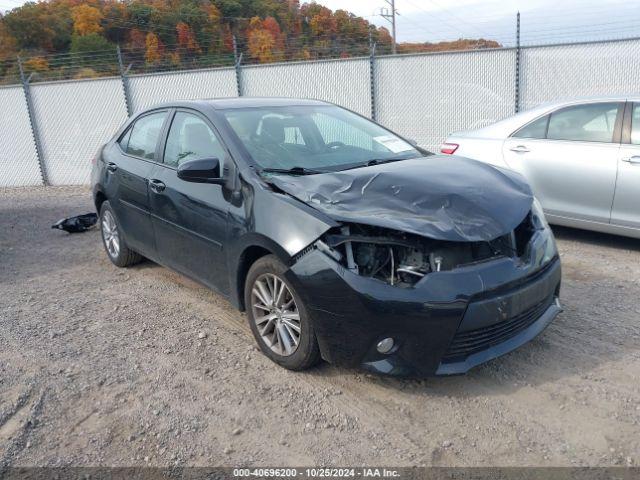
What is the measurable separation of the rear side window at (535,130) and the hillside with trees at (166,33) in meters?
5.80

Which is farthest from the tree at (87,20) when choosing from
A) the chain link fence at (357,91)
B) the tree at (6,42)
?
the chain link fence at (357,91)

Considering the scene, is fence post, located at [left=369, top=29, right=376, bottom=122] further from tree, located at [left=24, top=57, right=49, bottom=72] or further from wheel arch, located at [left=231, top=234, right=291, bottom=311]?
wheel arch, located at [left=231, top=234, right=291, bottom=311]

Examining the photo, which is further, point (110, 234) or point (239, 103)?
point (110, 234)

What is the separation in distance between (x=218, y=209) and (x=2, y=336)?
79.5 inches

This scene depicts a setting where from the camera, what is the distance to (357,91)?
1092cm

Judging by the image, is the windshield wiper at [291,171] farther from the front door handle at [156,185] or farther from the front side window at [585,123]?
the front side window at [585,123]

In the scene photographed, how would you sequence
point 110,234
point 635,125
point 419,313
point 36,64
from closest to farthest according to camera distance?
point 419,313 → point 635,125 → point 110,234 → point 36,64

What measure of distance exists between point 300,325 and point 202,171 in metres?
1.23

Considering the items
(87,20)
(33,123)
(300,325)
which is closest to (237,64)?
(33,123)

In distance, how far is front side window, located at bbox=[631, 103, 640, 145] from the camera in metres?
5.34

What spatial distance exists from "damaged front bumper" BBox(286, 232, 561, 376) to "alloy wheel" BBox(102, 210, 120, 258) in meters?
3.13

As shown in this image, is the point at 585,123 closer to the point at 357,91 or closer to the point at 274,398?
the point at 274,398

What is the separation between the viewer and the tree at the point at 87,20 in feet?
117

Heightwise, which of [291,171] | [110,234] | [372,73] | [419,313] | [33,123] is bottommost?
[110,234]
